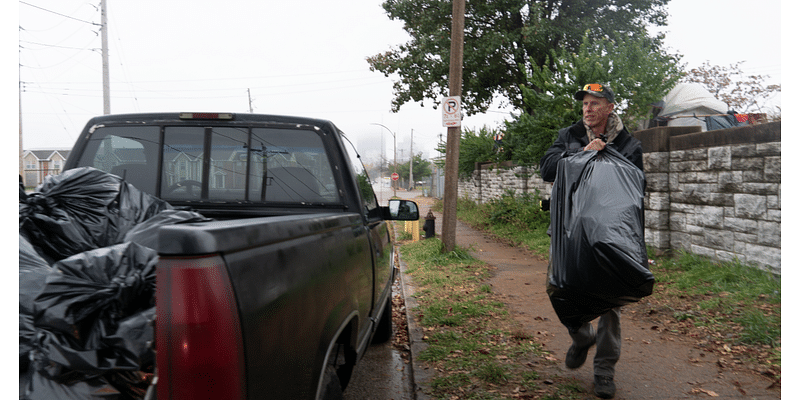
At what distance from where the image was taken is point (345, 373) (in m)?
2.68

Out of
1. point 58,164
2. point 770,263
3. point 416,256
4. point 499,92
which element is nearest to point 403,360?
point 770,263

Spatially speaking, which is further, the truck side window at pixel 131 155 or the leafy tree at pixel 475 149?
the leafy tree at pixel 475 149

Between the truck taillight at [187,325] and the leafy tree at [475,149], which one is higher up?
the leafy tree at [475,149]

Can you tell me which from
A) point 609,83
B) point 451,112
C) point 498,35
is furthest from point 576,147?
point 498,35

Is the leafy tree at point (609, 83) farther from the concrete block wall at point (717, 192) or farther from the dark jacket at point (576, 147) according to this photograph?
the dark jacket at point (576, 147)

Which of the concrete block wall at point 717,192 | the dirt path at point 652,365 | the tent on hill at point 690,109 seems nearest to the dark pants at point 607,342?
the dirt path at point 652,365

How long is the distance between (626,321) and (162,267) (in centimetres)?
521

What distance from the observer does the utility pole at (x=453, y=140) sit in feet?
29.8

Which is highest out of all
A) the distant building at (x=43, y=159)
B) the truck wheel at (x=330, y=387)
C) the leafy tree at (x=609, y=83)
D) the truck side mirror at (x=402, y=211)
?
the distant building at (x=43, y=159)

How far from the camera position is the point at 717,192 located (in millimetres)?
6559

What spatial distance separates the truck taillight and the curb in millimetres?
2556

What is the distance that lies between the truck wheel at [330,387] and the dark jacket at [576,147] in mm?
2194

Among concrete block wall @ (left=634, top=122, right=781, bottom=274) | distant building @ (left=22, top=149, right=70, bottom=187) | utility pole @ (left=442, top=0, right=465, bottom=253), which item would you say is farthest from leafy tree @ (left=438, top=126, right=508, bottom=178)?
distant building @ (left=22, top=149, right=70, bottom=187)

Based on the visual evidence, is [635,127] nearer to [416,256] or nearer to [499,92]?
[416,256]
